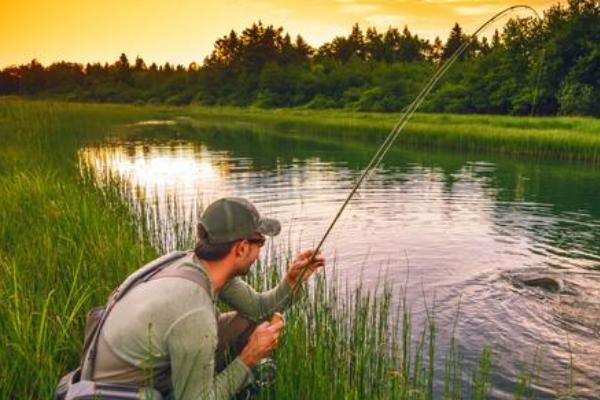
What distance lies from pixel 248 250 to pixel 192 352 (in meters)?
0.73

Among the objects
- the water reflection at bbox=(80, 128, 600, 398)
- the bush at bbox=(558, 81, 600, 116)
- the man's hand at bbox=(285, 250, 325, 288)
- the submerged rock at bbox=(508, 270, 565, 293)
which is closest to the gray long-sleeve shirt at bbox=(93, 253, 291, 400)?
the man's hand at bbox=(285, 250, 325, 288)

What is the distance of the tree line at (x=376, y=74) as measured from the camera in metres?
40.9

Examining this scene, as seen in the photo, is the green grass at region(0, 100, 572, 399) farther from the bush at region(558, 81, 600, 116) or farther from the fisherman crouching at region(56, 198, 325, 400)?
the bush at region(558, 81, 600, 116)

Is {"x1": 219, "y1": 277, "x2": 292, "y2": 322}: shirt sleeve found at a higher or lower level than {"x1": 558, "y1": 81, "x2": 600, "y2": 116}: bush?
lower

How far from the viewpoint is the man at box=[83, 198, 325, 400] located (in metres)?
2.87

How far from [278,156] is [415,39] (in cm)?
8185

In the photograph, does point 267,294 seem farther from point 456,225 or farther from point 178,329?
point 456,225

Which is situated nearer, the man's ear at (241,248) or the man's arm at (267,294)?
the man's ear at (241,248)

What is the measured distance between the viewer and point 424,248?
38.8 feet

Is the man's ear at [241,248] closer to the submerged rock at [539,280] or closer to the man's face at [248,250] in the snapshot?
the man's face at [248,250]

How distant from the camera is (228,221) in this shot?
3238mm

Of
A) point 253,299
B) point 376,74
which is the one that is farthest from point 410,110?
point 376,74

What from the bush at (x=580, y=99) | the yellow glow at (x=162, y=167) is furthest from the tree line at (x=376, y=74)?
the yellow glow at (x=162, y=167)

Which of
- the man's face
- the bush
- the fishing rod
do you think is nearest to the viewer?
the man's face
